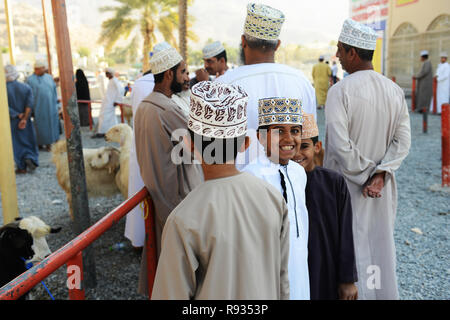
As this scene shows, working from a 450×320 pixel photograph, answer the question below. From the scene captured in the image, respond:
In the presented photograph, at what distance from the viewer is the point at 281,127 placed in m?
2.12

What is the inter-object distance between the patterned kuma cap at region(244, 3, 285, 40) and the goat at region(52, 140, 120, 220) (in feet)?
10.1

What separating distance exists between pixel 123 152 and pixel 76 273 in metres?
3.23

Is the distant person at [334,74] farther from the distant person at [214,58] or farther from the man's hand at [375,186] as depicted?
the man's hand at [375,186]

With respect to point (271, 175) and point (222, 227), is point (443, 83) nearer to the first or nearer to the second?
point (271, 175)

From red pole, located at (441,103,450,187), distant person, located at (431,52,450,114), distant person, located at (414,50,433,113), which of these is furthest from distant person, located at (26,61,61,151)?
distant person, located at (431,52,450,114)

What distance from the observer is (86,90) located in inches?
492

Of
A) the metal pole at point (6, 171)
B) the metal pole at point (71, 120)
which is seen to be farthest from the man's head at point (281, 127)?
the metal pole at point (6, 171)

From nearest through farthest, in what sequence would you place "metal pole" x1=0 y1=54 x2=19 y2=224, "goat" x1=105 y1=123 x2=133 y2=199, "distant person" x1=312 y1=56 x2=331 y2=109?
"metal pole" x1=0 y1=54 x2=19 y2=224 → "goat" x1=105 y1=123 x2=133 y2=199 → "distant person" x1=312 y1=56 x2=331 y2=109

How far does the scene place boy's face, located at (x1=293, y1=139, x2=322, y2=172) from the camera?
2.27 metres

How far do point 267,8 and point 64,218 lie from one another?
4.25m

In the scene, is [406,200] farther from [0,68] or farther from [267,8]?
[0,68]

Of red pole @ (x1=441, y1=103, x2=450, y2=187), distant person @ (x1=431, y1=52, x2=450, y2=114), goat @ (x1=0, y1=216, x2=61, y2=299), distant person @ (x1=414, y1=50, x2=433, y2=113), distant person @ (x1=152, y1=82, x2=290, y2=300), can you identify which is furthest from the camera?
distant person @ (x1=431, y1=52, x2=450, y2=114)

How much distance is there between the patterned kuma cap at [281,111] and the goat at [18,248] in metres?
2.07

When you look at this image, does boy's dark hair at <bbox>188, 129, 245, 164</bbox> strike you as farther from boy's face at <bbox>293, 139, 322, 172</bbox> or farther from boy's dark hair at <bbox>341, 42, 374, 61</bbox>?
boy's dark hair at <bbox>341, 42, 374, 61</bbox>
